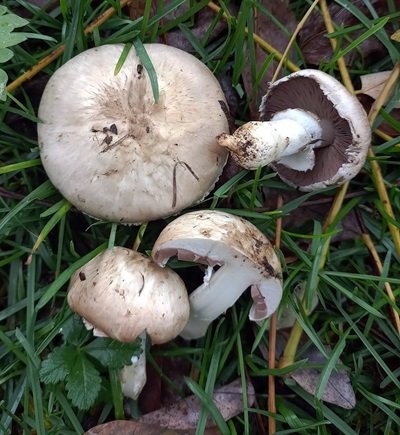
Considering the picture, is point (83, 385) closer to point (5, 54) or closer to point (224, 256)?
point (224, 256)

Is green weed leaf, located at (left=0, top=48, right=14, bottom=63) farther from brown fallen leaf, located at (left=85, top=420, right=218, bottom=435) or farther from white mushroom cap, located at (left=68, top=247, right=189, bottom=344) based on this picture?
brown fallen leaf, located at (left=85, top=420, right=218, bottom=435)

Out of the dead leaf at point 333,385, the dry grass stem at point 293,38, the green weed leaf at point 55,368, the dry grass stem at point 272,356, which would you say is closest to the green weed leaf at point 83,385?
the green weed leaf at point 55,368

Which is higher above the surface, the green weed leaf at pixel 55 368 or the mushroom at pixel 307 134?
the mushroom at pixel 307 134

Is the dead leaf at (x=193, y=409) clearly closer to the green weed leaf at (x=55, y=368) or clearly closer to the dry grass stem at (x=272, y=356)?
the dry grass stem at (x=272, y=356)

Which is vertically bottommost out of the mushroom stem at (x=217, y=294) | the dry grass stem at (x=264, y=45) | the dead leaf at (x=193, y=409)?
the dead leaf at (x=193, y=409)

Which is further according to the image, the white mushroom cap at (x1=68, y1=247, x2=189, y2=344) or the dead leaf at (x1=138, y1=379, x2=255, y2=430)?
the dead leaf at (x1=138, y1=379, x2=255, y2=430)

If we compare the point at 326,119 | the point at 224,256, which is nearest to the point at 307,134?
the point at 326,119

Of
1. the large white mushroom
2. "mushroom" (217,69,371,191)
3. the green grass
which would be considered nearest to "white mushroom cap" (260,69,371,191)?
"mushroom" (217,69,371,191)
